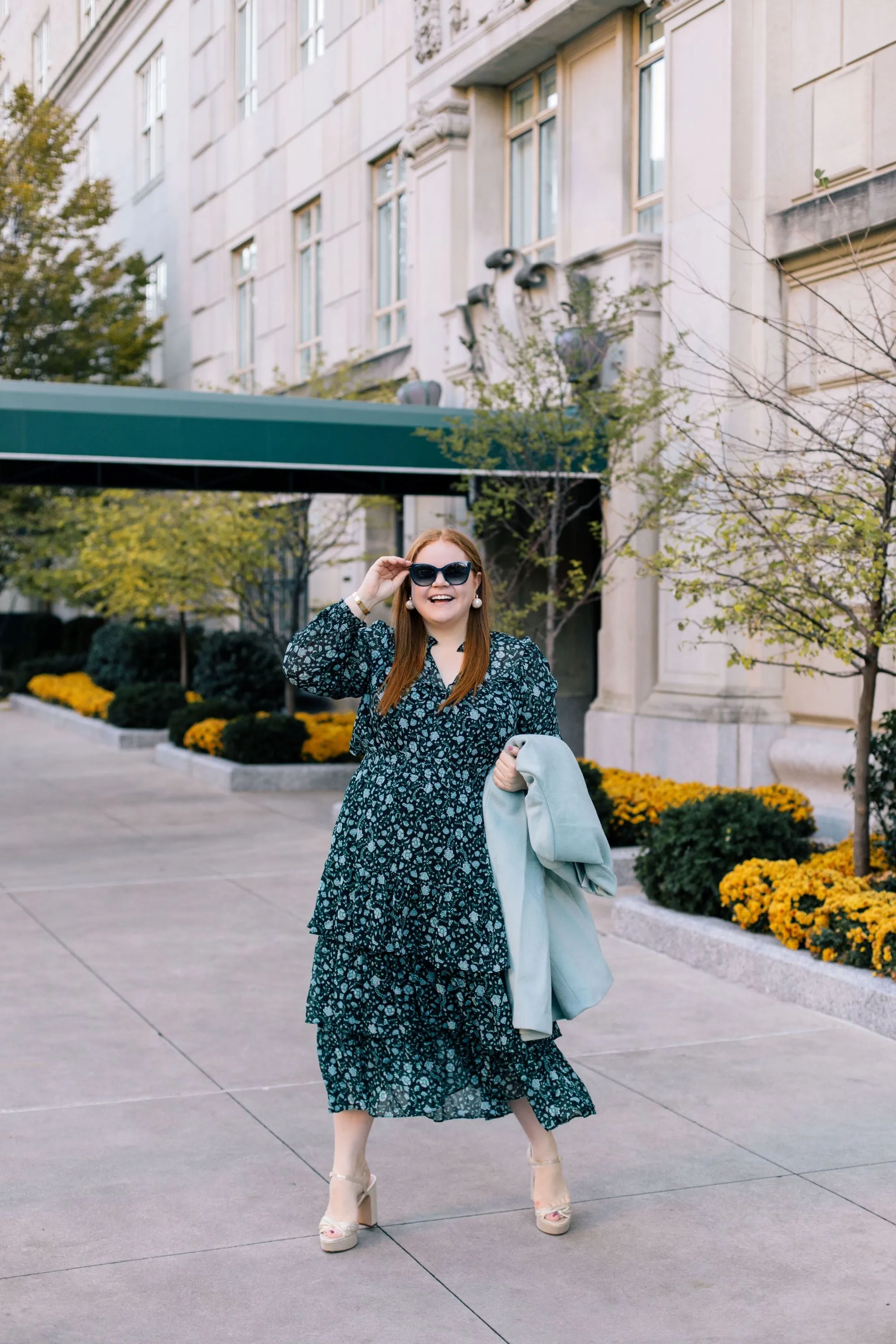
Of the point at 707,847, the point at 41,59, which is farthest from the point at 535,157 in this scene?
the point at 41,59

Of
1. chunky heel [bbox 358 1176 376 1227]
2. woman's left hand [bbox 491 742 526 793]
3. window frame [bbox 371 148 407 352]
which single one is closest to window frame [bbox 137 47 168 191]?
window frame [bbox 371 148 407 352]

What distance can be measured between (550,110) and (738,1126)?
11387mm

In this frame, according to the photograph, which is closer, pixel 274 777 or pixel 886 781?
pixel 886 781

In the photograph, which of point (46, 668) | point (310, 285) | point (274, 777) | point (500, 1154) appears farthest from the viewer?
point (46, 668)

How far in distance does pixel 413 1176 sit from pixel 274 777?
9.69 m

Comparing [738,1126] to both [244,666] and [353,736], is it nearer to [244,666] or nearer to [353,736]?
[353,736]

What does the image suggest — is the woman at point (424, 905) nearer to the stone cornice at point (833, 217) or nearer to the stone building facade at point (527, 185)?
the stone cornice at point (833, 217)

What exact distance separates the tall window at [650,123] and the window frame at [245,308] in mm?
9517

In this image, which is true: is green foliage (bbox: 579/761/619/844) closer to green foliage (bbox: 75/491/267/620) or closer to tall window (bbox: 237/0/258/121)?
green foliage (bbox: 75/491/267/620)

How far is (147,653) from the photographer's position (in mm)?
21719

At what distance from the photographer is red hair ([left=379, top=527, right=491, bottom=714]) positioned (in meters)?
4.20

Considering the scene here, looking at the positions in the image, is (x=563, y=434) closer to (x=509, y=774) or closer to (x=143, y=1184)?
(x=509, y=774)

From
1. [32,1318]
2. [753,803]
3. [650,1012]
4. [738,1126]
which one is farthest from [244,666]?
[32,1318]

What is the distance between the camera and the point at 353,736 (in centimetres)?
432
